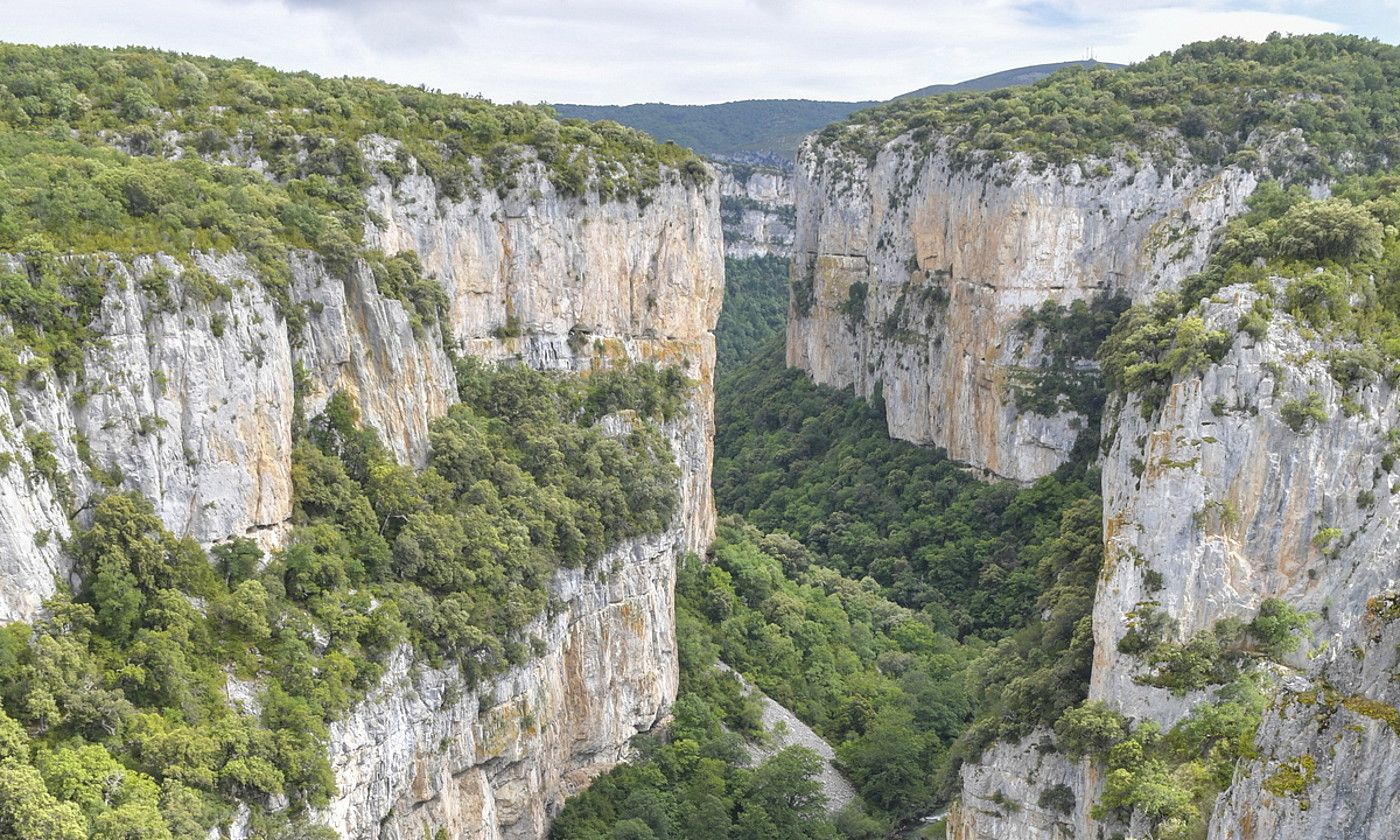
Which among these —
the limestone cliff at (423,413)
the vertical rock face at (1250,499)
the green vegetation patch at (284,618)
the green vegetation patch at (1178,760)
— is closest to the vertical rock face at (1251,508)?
the vertical rock face at (1250,499)

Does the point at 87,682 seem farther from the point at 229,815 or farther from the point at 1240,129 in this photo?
the point at 1240,129

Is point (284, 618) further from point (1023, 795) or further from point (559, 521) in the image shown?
point (1023, 795)

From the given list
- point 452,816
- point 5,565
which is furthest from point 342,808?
point 5,565

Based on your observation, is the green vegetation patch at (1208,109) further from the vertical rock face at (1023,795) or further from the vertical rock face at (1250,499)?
the vertical rock face at (1023,795)

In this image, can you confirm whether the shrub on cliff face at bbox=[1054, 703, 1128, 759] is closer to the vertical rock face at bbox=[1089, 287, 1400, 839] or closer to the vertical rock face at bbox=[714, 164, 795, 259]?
the vertical rock face at bbox=[1089, 287, 1400, 839]

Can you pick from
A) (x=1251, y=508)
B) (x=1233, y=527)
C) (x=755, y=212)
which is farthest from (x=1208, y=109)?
(x=755, y=212)
